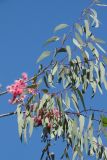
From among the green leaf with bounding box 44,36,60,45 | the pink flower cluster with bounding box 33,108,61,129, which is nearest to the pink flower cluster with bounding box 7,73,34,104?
the pink flower cluster with bounding box 33,108,61,129

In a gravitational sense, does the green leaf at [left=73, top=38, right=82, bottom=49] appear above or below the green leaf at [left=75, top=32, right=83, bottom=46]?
below

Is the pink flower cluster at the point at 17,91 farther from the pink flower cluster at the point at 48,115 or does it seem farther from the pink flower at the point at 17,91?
the pink flower cluster at the point at 48,115

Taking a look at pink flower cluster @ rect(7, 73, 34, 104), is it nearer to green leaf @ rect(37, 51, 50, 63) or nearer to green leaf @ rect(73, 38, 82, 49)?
green leaf @ rect(37, 51, 50, 63)

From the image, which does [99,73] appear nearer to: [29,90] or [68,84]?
[68,84]

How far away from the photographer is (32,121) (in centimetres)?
188

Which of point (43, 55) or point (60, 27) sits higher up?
point (60, 27)

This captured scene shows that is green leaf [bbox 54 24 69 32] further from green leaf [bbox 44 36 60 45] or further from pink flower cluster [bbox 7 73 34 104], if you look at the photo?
pink flower cluster [bbox 7 73 34 104]

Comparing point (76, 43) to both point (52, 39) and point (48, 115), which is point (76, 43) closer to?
point (52, 39)

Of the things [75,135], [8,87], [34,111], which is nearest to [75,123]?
[75,135]

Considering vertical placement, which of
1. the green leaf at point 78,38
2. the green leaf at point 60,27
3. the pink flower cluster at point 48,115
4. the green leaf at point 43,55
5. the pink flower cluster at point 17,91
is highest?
the green leaf at point 60,27

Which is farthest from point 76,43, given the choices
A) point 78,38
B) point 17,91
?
point 17,91

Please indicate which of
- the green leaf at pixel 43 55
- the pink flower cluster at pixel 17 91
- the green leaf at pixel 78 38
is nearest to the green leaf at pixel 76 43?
the green leaf at pixel 78 38


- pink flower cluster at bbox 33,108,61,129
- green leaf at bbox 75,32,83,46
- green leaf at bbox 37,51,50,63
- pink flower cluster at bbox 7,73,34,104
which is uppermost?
green leaf at bbox 75,32,83,46

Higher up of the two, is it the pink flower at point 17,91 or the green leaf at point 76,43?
the green leaf at point 76,43
